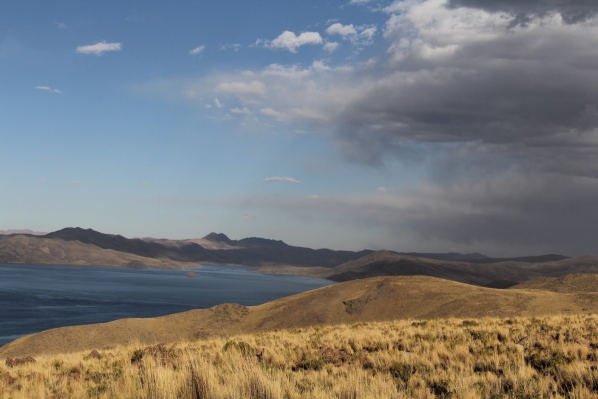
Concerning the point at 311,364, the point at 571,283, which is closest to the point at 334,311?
the point at 571,283

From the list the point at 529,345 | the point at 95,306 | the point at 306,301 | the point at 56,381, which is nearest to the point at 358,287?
the point at 306,301

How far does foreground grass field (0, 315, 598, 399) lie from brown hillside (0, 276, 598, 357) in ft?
90.9

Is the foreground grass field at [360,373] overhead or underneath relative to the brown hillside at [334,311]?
overhead

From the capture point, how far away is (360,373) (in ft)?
32.7

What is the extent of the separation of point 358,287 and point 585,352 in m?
51.8

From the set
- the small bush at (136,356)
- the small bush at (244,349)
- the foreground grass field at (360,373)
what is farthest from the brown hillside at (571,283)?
the small bush at (136,356)

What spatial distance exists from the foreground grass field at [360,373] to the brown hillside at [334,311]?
27.7 m

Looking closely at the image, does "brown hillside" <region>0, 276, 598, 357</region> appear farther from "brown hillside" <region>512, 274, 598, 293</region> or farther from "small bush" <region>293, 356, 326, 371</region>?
"small bush" <region>293, 356, 326, 371</region>

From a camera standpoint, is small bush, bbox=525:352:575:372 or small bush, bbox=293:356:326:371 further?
small bush, bbox=293:356:326:371

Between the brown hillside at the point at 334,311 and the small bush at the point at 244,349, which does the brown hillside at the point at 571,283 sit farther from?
the small bush at the point at 244,349

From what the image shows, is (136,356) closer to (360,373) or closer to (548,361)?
(360,373)

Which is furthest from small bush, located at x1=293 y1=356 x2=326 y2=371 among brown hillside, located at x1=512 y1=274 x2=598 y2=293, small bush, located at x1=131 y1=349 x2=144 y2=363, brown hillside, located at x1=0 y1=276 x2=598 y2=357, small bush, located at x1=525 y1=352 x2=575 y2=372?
brown hillside, located at x1=512 y1=274 x2=598 y2=293

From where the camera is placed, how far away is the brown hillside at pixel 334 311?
143 feet

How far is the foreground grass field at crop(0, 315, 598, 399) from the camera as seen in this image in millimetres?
7668
